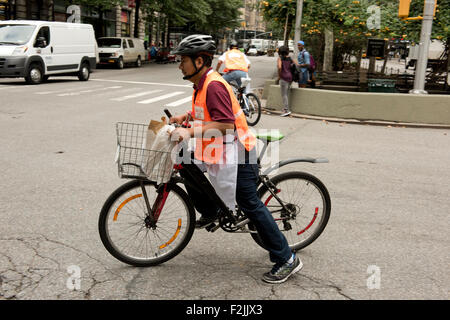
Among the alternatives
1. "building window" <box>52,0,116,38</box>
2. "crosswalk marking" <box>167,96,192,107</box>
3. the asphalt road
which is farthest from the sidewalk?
"building window" <box>52,0,116,38</box>

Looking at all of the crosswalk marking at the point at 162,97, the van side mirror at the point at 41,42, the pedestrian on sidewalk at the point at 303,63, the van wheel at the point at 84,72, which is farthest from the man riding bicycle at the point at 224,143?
the van wheel at the point at 84,72

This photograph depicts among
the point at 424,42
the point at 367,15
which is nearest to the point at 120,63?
the point at 367,15

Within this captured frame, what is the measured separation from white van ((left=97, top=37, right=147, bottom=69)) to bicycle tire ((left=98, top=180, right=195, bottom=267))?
26622 mm

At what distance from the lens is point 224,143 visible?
3.20m

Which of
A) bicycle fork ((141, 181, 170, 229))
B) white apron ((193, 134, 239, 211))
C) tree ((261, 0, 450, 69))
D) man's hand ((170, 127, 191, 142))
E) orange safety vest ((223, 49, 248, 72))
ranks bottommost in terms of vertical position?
bicycle fork ((141, 181, 170, 229))

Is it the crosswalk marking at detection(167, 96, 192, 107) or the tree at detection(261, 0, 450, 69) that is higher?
the tree at detection(261, 0, 450, 69)

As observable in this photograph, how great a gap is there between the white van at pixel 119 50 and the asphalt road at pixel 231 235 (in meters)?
20.7

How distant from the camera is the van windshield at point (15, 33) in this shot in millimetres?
17172

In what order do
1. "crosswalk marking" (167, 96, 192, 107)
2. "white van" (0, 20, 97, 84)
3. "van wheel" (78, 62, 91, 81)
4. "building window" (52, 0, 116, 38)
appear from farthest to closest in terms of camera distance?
"building window" (52, 0, 116, 38)
"van wheel" (78, 62, 91, 81)
"white van" (0, 20, 97, 84)
"crosswalk marking" (167, 96, 192, 107)

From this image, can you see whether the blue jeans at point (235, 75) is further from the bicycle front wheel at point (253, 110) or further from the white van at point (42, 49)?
the white van at point (42, 49)

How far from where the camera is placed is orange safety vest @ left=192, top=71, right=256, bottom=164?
3.14 meters

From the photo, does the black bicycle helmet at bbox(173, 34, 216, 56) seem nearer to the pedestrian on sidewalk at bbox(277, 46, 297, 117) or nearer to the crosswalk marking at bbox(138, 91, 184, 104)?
the pedestrian on sidewalk at bbox(277, 46, 297, 117)

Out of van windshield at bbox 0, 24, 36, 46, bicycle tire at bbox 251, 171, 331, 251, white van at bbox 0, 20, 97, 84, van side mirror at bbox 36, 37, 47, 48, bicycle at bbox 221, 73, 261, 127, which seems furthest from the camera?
van side mirror at bbox 36, 37, 47, 48

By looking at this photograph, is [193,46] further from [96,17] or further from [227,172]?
[96,17]
